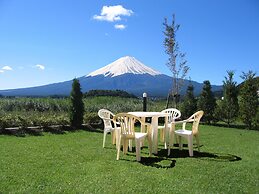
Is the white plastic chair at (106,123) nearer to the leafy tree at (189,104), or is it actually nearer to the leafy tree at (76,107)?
the leafy tree at (76,107)

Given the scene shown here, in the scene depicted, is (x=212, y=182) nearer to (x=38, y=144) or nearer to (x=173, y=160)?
(x=173, y=160)

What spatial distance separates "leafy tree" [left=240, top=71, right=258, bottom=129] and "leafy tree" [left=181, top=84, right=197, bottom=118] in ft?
6.46

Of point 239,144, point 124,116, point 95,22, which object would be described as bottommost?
point 239,144

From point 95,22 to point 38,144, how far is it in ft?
13.6

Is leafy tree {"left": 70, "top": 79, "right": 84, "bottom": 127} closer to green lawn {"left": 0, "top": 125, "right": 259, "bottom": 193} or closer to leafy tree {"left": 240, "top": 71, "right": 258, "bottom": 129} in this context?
green lawn {"left": 0, "top": 125, "right": 259, "bottom": 193}

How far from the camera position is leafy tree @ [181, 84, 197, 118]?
12703 mm

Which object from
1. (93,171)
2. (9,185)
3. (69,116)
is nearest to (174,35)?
(69,116)

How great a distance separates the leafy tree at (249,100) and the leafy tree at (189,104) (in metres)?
1.97

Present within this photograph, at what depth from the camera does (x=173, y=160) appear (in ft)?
18.0

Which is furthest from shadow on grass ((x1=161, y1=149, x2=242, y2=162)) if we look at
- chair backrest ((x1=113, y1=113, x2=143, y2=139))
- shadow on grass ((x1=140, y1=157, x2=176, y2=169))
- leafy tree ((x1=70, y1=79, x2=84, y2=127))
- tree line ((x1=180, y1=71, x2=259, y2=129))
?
tree line ((x1=180, y1=71, x2=259, y2=129))

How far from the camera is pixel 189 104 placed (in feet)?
41.8

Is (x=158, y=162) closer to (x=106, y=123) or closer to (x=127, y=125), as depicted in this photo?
(x=127, y=125)

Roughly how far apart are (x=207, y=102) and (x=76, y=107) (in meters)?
5.45

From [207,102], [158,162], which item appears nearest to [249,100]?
[207,102]
